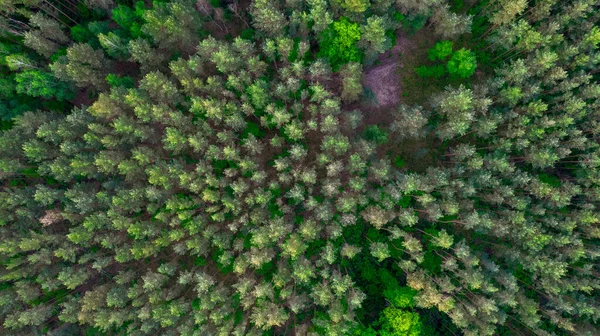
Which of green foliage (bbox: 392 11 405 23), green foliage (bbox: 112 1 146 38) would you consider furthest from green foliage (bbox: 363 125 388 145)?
green foliage (bbox: 112 1 146 38)

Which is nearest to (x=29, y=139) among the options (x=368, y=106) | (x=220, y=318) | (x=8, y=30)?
(x=8, y=30)

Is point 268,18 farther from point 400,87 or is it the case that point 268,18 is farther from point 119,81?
point 400,87

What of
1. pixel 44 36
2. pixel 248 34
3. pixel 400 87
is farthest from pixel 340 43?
pixel 44 36

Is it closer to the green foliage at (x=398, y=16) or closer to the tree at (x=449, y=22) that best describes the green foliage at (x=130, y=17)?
the green foliage at (x=398, y=16)

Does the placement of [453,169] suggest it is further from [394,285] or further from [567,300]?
[567,300]

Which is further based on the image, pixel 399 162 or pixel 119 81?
pixel 399 162

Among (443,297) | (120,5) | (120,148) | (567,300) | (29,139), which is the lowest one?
(567,300)
